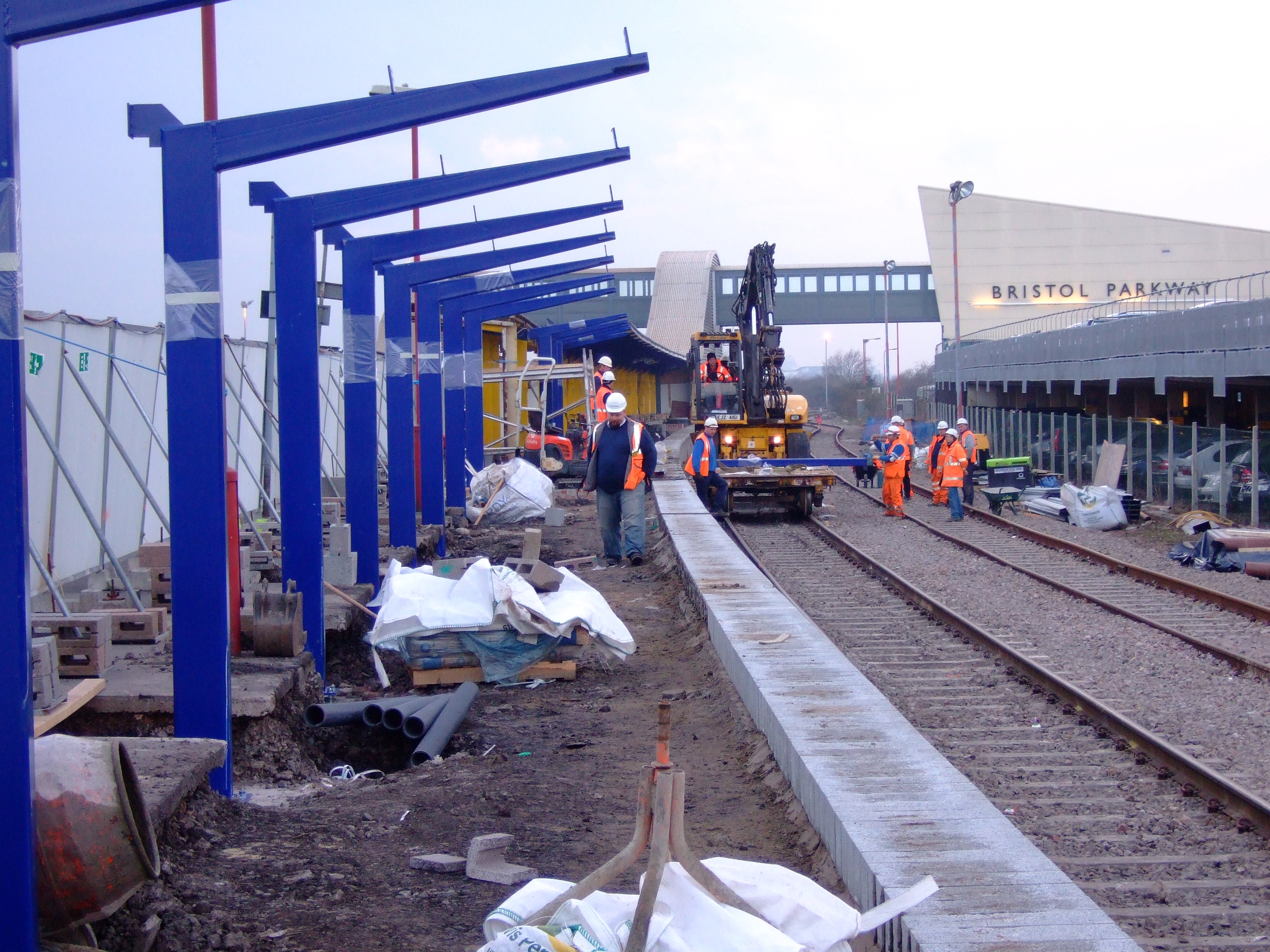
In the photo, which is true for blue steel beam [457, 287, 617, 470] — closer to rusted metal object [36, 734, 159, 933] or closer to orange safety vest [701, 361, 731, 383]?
orange safety vest [701, 361, 731, 383]

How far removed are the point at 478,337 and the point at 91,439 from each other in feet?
41.8

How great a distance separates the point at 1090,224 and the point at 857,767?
6475cm

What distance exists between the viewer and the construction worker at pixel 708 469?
66.7 ft

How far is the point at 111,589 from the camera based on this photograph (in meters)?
9.83

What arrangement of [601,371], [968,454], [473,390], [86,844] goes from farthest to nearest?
[601,371] < [968,454] < [473,390] < [86,844]

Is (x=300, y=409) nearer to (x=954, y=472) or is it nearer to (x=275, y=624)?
(x=275, y=624)

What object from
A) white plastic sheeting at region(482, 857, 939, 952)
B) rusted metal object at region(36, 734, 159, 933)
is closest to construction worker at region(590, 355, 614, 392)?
rusted metal object at region(36, 734, 159, 933)

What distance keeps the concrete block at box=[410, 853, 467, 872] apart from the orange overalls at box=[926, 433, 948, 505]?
19.3 metres

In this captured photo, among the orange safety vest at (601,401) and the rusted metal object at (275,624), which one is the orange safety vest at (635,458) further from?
the orange safety vest at (601,401)

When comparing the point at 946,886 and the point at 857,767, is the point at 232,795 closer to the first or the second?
the point at 857,767

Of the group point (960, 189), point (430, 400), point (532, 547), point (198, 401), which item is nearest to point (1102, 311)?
point (960, 189)

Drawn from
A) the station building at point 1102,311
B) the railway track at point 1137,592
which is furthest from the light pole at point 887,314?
the railway track at point 1137,592

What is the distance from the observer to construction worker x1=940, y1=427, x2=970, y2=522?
21.7 metres

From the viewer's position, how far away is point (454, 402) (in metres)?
20.7
